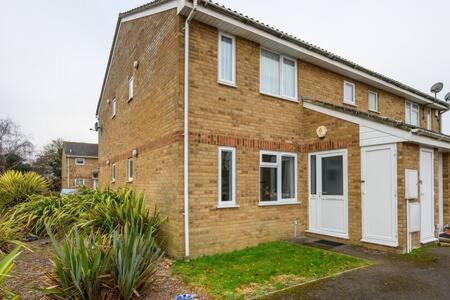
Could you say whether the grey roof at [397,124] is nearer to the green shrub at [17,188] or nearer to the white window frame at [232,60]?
the white window frame at [232,60]

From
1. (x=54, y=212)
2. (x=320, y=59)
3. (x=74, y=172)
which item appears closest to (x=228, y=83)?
(x=320, y=59)

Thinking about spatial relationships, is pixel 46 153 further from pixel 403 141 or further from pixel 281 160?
pixel 403 141

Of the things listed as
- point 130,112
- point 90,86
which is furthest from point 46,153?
point 130,112

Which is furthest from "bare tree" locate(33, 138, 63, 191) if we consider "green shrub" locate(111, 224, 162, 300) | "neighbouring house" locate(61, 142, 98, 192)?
"green shrub" locate(111, 224, 162, 300)

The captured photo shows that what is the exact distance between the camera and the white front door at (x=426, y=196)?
793cm

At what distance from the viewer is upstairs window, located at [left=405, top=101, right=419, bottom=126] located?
562 inches

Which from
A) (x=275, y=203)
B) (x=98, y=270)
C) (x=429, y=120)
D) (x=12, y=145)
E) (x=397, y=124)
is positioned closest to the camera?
(x=98, y=270)

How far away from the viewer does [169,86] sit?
743 centimetres

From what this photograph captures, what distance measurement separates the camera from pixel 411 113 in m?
14.7

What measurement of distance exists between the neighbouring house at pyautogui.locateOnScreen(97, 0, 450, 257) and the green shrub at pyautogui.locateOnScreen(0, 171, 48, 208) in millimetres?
5449

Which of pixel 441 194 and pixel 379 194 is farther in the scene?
pixel 441 194

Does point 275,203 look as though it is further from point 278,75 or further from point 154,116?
point 154,116

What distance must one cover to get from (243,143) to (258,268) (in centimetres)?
332

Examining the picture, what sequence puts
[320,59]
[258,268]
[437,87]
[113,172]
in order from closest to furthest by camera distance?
1. [258,268]
2. [320,59]
3. [113,172]
4. [437,87]
